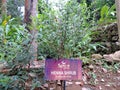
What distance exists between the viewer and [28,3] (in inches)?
155

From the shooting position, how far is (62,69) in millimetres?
2518

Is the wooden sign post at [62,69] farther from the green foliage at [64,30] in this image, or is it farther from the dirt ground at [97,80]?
the dirt ground at [97,80]

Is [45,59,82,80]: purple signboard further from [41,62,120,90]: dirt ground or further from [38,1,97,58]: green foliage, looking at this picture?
[41,62,120,90]: dirt ground

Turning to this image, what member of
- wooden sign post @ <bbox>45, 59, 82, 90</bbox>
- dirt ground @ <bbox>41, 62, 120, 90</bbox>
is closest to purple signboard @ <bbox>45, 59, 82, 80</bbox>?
wooden sign post @ <bbox>45, 59, 82, 90</bbox>

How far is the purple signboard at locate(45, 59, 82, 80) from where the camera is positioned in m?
2.50

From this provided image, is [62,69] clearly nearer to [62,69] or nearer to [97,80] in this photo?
[62,69]

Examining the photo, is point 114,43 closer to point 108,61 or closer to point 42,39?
point 108,61

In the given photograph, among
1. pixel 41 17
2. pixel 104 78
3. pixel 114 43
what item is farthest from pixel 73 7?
pixel 114 43

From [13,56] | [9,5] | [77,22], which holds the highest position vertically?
[9,5]

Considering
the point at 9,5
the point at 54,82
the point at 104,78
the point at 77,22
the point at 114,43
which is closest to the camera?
the point at 77,22

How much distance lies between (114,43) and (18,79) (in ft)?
8.99

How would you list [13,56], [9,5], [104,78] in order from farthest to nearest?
1. [9,5]
2. [104,78]
3. [13,56]

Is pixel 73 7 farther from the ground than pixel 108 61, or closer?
farther from the ground

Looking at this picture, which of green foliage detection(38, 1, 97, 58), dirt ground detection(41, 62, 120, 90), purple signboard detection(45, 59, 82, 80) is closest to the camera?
purple signboard detection(45, 59, 82, 80)
